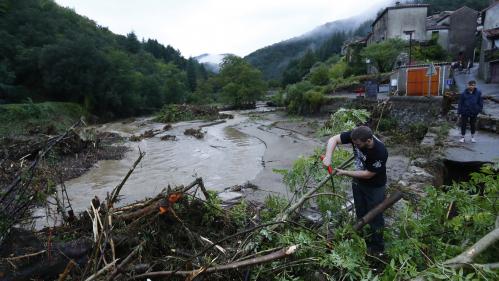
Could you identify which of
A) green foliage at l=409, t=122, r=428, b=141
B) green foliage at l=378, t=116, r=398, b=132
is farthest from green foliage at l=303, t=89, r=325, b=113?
green foliage at l=409, t=122, r=428, b=141

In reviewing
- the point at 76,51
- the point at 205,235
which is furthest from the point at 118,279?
the point at 76,51

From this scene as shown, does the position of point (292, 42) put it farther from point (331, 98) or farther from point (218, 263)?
point (218, 263)

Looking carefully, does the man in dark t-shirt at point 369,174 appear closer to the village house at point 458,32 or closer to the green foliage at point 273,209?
the green foliage at point 273,209

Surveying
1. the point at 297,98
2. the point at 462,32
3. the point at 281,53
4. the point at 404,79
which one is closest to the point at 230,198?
the point at 404,79

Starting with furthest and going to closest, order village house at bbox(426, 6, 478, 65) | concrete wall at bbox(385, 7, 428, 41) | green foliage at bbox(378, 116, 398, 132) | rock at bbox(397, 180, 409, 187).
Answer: village house at bbox(426, 6, 478, 65) → concrete wall at bbox(385, 7, 428, 41) → green foliage at bbox(378, 116, 398, 132) → rock at bbox(397, 180, 409, 187)

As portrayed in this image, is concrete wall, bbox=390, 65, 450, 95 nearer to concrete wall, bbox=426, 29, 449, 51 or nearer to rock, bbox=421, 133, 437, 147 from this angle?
rock, bbox=421, 133, 437, 147

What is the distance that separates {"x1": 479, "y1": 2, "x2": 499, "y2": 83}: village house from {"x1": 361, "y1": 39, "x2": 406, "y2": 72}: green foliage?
298 inches

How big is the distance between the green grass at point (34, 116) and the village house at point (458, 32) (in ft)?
151

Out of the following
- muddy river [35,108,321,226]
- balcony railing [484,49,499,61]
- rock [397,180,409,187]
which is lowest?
muddy river [35,108,321,226]

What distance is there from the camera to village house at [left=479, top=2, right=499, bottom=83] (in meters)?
28.1

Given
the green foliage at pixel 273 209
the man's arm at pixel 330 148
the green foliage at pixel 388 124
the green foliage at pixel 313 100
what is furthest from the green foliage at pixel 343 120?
the green foliage at pixel 313 100

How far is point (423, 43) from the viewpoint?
135 ft

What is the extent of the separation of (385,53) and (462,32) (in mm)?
19531

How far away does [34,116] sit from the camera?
29.5 metres
